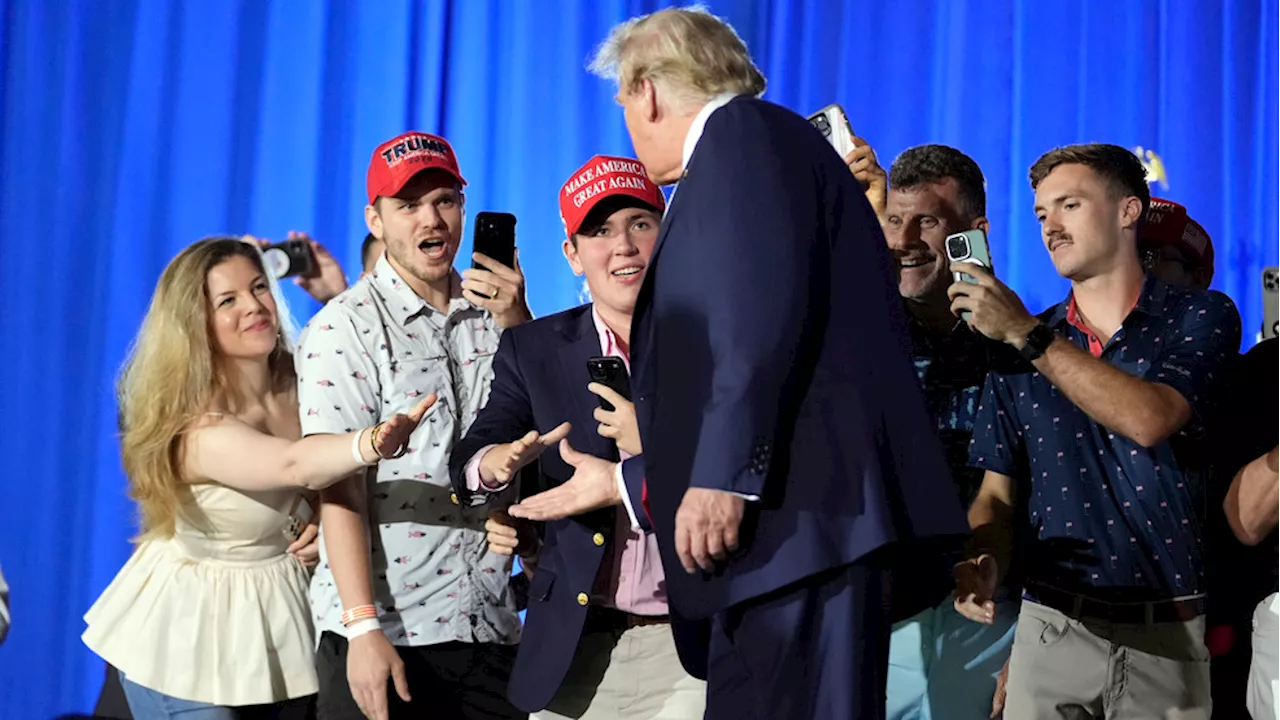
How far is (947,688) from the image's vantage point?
8.31 ft

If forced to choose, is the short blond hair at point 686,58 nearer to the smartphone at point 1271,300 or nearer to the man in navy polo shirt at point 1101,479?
the man in navy polo shirt at point 1101,479

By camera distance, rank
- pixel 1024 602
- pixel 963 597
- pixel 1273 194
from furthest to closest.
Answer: pixel 1273 194 → pixel 1024 602 → pixel 963 597

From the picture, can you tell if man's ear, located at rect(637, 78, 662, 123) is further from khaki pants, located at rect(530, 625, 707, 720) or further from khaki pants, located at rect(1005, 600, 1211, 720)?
khaki pants, located at rect(1005, 600, 1211, 720)

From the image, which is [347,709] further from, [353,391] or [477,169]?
[477,169]

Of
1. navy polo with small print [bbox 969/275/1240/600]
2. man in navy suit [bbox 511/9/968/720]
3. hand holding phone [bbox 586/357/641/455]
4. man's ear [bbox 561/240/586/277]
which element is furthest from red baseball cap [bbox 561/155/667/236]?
navy polo with small print [bbox 969/275/1240/600]

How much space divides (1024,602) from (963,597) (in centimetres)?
26

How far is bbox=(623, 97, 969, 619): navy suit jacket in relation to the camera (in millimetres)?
1470

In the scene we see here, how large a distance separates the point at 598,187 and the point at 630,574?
64 centimetres

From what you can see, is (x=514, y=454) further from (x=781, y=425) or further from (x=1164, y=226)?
(x=1164, y=226)

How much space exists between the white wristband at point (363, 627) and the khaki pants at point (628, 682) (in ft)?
1.22

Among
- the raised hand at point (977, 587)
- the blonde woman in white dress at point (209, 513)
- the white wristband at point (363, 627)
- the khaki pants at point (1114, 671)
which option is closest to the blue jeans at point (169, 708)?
the blonde woman in white dress at point (209, 513)

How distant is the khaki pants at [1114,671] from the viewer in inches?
86.7

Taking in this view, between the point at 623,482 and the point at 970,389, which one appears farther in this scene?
the point at 970,389

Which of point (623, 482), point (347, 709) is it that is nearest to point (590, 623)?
point (623, 482)
